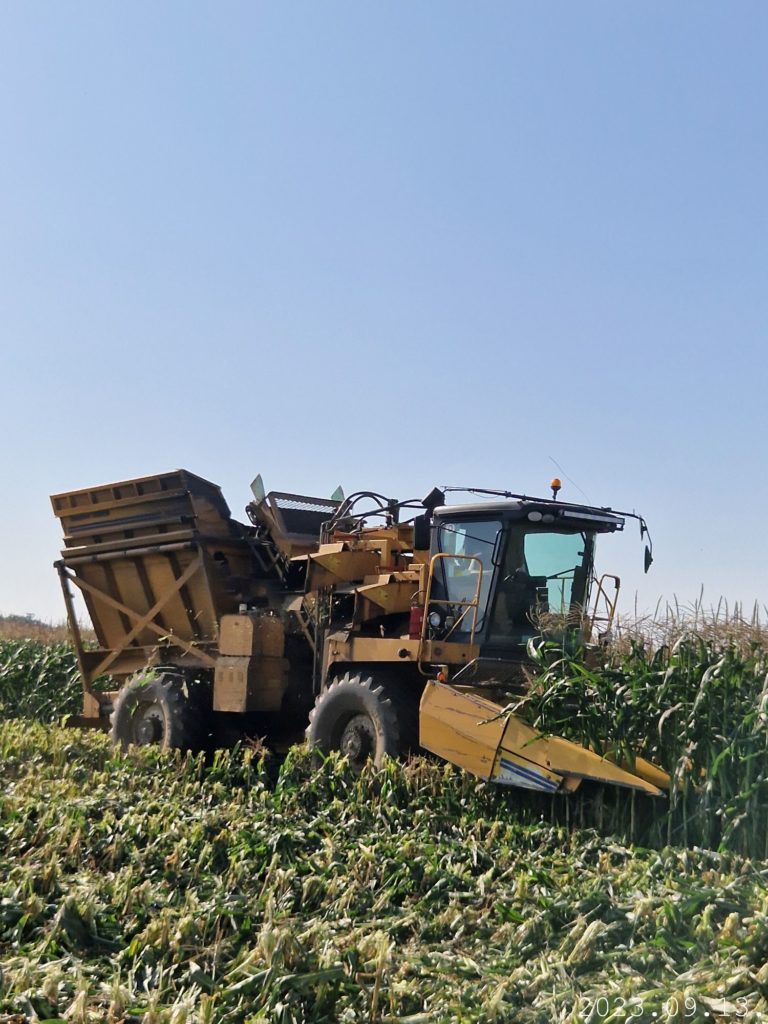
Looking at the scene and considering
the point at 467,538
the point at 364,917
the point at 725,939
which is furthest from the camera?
the point at 467,538

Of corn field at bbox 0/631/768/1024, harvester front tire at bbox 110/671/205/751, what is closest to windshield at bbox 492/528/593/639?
corn field at bbox 0/631/768/1024

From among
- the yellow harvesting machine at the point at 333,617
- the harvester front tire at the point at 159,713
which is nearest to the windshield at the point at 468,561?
the yellow harvesting machine at the point at 333,617

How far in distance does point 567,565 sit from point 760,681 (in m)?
2.79

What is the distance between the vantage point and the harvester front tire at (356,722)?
25.0ft

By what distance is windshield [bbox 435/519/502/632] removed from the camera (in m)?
7.86

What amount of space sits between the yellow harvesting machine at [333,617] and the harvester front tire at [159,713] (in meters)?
0.02

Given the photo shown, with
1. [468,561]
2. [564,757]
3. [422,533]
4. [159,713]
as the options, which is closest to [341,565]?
[422,533]

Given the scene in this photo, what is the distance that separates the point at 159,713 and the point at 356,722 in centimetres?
259

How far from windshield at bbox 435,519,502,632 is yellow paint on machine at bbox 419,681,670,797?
1102mm

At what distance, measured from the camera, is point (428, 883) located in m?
5.16

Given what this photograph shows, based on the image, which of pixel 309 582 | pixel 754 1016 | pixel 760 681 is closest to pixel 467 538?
pixel 309 582

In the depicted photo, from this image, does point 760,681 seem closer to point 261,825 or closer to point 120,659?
point 261,825

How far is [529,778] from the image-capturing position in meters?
6.17

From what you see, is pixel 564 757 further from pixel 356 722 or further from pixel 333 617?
pixel 333 617
